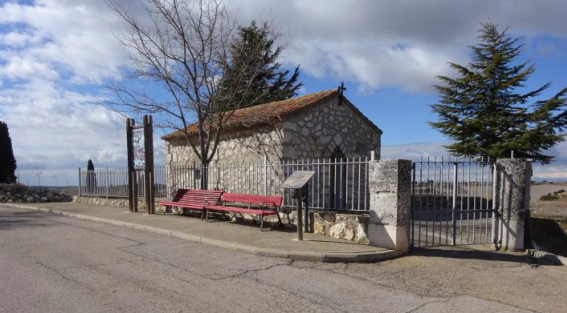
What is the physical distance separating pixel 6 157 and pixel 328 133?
83.7ft

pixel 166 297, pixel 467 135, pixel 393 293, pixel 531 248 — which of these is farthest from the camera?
pixel 467 135

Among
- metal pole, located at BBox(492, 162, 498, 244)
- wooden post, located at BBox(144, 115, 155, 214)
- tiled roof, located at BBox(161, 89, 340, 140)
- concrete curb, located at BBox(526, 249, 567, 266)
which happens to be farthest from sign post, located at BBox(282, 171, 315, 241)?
wooden post, located at BBox(144, 115, 155, 214)

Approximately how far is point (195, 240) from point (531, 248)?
7199mm

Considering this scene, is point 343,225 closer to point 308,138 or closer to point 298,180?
point 298,180

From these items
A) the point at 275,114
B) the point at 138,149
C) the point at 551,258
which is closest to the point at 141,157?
the point at 138,149

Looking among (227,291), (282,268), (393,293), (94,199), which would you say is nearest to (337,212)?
(282,268)

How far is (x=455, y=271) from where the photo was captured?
651cm

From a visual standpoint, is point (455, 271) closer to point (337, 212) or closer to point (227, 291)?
point (337, 212)

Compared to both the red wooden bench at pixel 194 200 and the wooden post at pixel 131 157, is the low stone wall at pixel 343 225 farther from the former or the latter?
the wooden post at pixel 131 157

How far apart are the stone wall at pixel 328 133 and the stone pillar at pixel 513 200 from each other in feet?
19.8

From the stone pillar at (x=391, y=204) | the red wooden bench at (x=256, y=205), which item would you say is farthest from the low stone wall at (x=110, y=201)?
the stone pillar at (x=391, y=204)

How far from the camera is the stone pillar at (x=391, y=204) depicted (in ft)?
24.3

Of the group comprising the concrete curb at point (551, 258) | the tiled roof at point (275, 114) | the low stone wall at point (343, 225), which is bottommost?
the concrete curb at point (551, 258)

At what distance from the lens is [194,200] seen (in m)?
11.9
